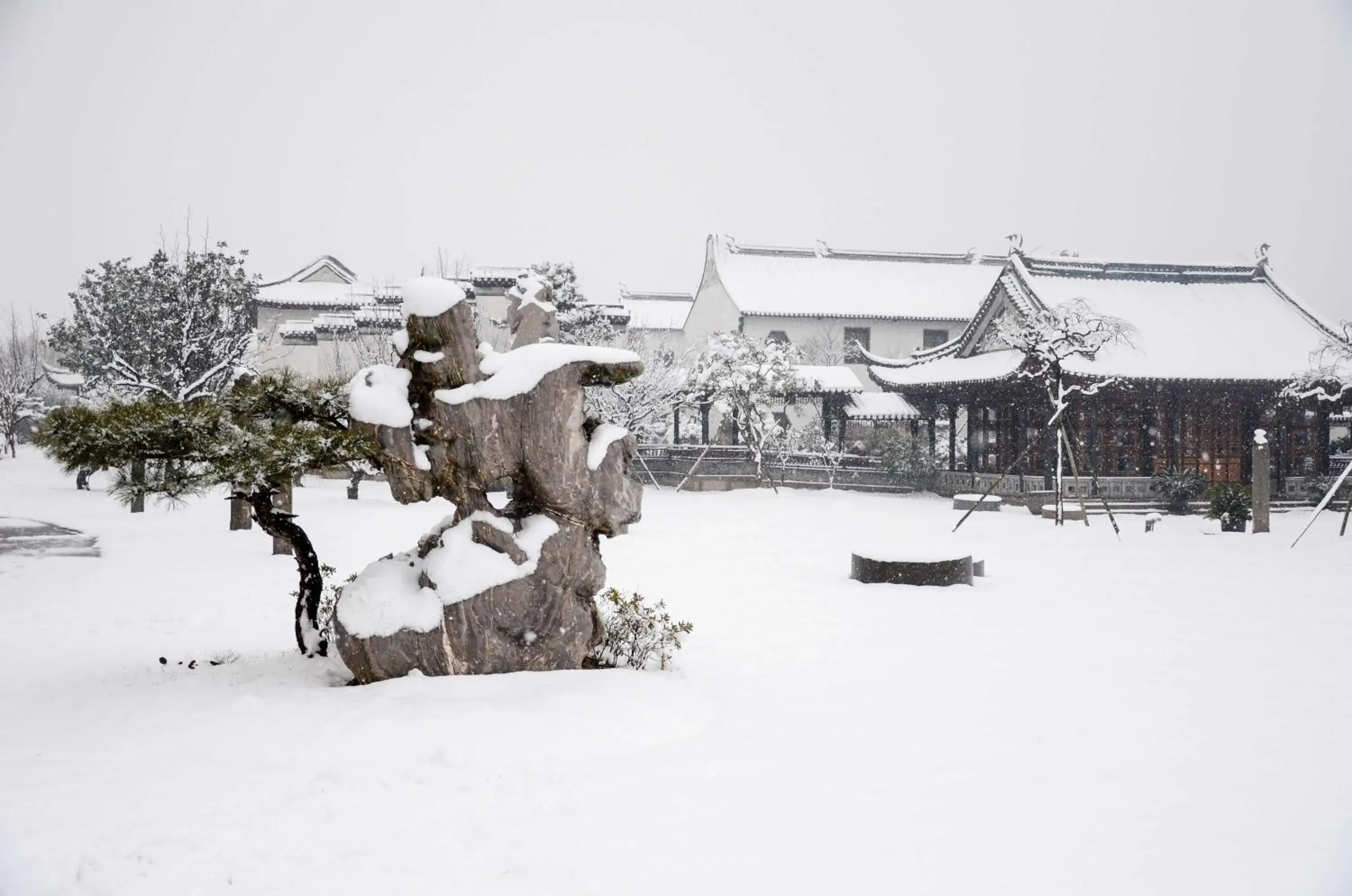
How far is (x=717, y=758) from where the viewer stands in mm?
4590

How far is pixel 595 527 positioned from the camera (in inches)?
228

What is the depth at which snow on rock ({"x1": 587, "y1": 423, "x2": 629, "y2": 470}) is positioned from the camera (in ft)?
18.7

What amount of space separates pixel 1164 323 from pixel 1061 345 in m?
6.89

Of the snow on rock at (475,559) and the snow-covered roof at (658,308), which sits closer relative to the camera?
the snow on rock at (475,559)

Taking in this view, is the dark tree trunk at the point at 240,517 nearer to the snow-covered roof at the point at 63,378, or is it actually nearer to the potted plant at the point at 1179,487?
the potted plant at the point at 1179,487

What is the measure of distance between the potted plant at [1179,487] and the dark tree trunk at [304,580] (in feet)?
60.8

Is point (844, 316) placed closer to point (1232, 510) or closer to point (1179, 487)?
point (1179, 487)

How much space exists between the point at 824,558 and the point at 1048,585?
2.99 meters

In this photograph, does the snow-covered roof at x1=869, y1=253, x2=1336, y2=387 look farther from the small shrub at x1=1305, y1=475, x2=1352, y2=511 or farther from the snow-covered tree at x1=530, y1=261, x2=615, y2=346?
the snow-covered tree at x1=530, y1=261, x2=615, y2=346

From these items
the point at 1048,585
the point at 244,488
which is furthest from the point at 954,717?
the point at 1048,585

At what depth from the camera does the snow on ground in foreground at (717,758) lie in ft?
11.3

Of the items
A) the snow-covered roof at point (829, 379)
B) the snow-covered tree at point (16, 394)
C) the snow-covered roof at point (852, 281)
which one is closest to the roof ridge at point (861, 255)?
the snow-covered roof at point (852, 281)

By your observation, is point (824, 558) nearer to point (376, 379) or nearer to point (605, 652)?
point (605, 652)

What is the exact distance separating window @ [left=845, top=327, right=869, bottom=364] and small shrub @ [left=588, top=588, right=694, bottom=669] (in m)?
28.0
